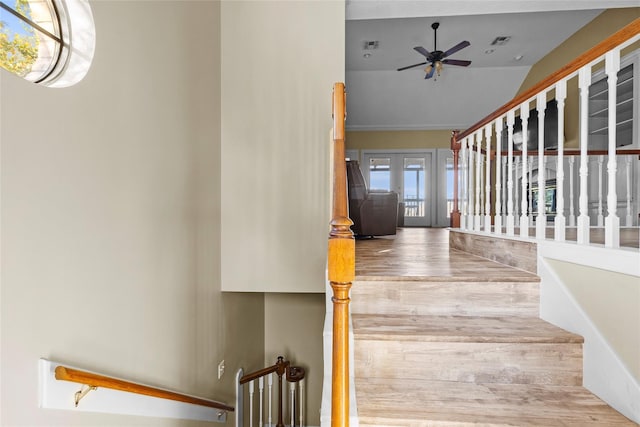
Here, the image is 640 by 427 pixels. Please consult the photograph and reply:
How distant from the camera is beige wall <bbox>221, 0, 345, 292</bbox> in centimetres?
295

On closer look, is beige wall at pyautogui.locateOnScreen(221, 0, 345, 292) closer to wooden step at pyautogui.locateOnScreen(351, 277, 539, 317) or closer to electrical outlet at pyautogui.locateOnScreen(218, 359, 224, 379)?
electrical outlet at pyautogui.locateOnScreen(218, 359, 224, 379)

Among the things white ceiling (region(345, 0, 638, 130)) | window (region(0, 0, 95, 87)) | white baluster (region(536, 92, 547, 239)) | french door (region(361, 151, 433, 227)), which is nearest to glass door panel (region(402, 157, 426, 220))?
french door (region(361, 151, 433, 227))

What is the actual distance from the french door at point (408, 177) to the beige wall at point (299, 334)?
4729 mm

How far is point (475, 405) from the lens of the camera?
50.1 inches

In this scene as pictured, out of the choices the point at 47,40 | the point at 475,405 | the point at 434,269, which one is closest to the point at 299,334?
the point at 434,269

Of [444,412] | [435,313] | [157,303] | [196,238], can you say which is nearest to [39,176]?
[157,303]

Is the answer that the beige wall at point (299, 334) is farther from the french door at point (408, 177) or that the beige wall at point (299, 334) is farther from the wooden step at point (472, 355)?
the french door at point (408, 177)

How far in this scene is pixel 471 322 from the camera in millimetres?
1609

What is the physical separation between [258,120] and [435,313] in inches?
85.5

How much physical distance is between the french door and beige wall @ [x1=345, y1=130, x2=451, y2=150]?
20 centimetres

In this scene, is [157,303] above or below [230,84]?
below

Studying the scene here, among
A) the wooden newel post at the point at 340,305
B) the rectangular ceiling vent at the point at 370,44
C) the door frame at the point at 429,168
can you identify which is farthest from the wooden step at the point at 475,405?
the door frame at the point at 429,168

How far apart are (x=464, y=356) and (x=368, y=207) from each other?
2801mm

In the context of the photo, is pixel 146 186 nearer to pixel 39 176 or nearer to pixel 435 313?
pixel 39 176
